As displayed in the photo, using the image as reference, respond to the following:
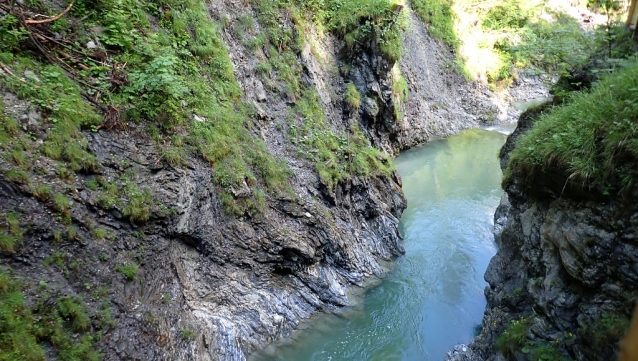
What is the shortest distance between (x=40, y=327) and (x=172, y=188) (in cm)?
310

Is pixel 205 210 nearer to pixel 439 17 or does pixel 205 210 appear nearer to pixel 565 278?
pixel 565 278

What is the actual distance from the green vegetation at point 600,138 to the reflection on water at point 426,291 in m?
4.80

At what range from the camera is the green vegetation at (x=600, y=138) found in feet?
13.8

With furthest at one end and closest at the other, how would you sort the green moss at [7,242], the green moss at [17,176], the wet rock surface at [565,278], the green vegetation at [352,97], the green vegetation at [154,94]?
the green vegetation at [352,97], the green vegetation at [154,94], the green moss at [17,176], the green moss at [7,242], the wet rock surface at [565,278]

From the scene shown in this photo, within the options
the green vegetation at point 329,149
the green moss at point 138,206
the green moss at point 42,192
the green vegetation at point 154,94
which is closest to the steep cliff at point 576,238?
the green vegetation at point 329,149

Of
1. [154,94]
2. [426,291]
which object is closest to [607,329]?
[426,291]

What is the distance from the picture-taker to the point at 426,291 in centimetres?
991

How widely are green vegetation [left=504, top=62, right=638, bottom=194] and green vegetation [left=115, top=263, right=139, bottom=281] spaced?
6585 mm

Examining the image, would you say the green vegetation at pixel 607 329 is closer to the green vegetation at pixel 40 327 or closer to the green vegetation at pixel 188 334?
the green vegetation at pixel 188 334

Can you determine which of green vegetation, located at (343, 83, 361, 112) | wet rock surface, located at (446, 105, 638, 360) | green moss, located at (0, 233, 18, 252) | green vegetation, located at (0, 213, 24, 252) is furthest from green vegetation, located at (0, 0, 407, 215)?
wet rock surface, located at (446, 105, 638, 360)

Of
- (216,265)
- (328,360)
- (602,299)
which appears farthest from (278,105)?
(602,299)

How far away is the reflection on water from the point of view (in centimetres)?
799

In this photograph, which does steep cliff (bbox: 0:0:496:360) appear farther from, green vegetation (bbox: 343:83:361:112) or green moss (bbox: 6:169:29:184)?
green vegetation (bbox: 343:83:361:112)

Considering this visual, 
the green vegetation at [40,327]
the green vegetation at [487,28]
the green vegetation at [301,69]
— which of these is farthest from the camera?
the green vegetation at [487,28]
